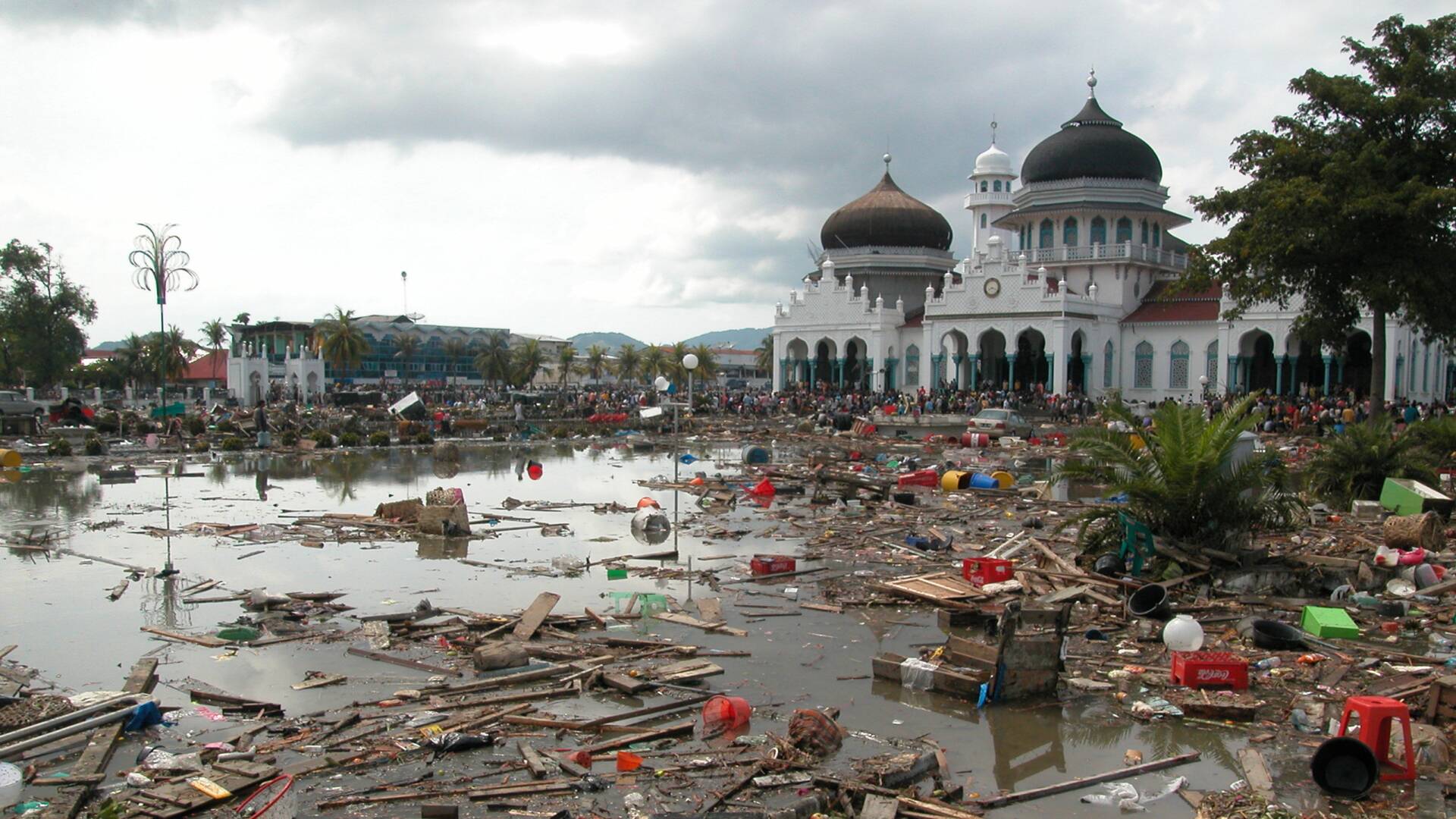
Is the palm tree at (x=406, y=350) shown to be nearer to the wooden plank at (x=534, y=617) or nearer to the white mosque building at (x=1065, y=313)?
the white mosque building at (x=1065, y=313)

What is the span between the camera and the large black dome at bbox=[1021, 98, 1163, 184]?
178ft

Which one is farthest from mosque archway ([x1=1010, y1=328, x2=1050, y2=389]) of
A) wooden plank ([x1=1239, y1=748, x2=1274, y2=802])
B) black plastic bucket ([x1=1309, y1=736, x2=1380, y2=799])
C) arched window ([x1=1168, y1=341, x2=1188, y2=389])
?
black plastic bucket ([x1=1309, y1=736, x2=1380, y2=799])

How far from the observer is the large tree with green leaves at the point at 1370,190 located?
25.2 m

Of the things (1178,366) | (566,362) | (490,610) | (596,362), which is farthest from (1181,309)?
(596,362)

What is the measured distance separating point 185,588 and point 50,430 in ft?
106

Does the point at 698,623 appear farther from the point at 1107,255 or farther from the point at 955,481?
the point at 1107,255

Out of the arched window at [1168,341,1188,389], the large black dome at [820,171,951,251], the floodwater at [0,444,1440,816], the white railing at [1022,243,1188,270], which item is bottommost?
the floodwater at [0,444,1440,816]

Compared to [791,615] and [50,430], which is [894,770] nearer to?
[791,615]

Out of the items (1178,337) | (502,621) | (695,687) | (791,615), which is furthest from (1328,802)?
(1178,337)

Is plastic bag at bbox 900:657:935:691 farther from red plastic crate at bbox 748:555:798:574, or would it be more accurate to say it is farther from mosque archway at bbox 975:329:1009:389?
mosque archway at bbox 975:329:1009:389

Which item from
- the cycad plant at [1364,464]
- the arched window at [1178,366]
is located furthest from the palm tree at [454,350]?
the cycad plant at [1364,464]

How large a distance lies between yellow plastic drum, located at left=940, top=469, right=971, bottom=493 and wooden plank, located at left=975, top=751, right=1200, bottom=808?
14951 millimetres

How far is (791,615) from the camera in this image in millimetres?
11000

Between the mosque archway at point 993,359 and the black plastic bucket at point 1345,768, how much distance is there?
51015mm
